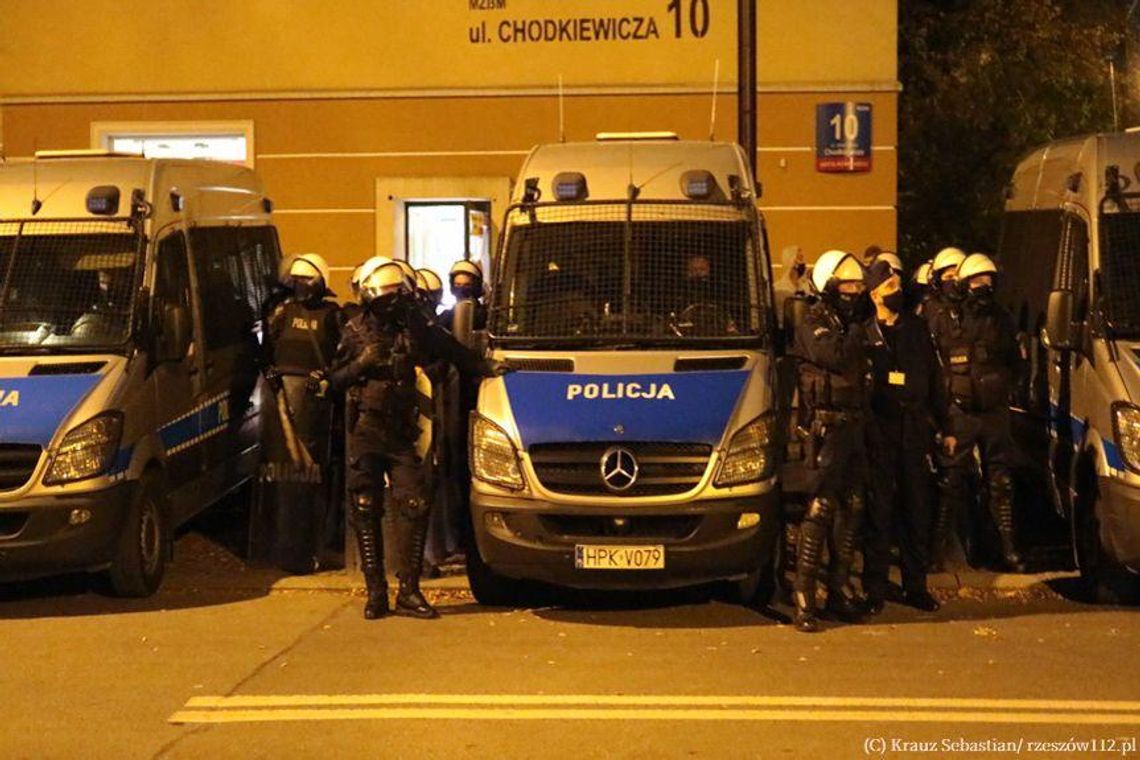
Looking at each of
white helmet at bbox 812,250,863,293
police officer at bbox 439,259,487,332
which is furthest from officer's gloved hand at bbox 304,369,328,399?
white helmet at bbox 812,250,863,293

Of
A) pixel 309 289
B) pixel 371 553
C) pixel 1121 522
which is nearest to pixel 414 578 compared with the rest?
pixel 371 553

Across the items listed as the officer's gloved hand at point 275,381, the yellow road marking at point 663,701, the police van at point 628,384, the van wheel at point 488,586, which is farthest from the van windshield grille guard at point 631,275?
the yellow road marking at point 663,701

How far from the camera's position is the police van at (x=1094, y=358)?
9.12 metres

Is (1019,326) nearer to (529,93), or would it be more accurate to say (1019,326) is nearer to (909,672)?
(909,672)

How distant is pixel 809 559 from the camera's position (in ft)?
29.4

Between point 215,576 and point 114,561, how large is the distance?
3.54ft

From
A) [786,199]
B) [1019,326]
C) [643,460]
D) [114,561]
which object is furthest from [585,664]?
[786,199]

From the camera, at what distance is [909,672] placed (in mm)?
8062

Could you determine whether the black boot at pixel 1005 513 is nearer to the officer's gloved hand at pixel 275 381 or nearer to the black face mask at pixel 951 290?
the black face mask at pixel 951 290

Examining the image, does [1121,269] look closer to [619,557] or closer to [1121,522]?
[1121,522]

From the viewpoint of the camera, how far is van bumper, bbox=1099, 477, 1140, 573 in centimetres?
900

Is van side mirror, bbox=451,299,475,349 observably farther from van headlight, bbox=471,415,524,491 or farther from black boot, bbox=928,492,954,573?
black boot, bbox=928,492,954,573

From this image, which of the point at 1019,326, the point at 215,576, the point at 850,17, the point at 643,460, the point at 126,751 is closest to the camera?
the point at 126,751

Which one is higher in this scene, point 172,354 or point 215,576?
point 172,354
